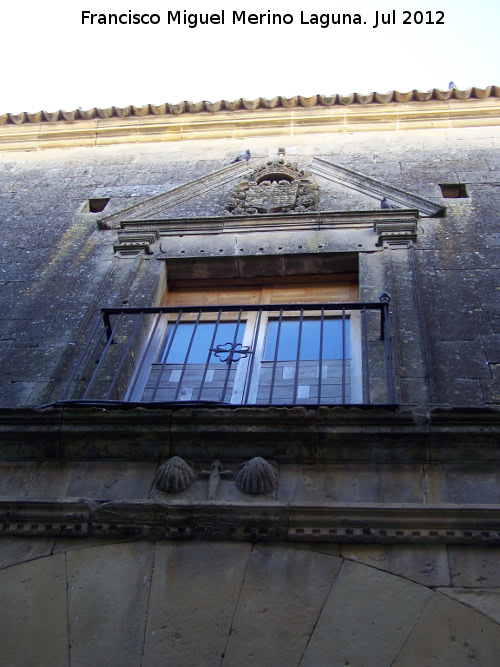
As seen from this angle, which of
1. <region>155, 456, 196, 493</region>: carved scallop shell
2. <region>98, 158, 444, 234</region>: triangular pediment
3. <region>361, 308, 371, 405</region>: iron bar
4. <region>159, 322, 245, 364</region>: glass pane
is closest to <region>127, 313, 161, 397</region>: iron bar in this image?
<region>159, 322, 245, 364</region>: glass pane

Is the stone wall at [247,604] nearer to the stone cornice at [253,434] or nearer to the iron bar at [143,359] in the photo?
the stone cornice at [253,434]

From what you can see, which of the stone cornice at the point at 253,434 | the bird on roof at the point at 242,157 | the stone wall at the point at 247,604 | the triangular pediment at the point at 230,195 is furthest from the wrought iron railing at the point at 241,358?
the bird on roof at the point at 242,157

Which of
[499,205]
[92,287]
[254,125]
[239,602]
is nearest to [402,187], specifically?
[499,205]

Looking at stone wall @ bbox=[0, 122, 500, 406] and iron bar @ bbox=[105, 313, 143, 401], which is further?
stone wall @ bbox=[0, 122, 500, 406]

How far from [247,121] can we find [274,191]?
4.93 feet

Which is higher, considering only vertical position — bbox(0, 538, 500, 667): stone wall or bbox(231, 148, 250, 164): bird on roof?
bbox(231, 148, 250, 164): bird on roof

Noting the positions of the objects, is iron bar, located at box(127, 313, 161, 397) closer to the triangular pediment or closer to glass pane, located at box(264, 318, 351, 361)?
glass pane, located at box(264, 318, 351, 361)

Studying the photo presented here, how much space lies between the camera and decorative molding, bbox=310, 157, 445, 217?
257 inches

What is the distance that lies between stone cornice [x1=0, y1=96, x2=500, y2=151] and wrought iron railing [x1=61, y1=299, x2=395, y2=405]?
2.98 meters

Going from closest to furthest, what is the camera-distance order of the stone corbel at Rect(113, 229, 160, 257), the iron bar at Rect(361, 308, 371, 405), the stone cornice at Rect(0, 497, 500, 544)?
the stone cornice at Rect(0, 497, 500, 544), the iron bar at Rect(361, 308, 371, 405), the stone corbel at Rect(113, 229, 160, 257)

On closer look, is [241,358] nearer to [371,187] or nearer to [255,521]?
[255,521]

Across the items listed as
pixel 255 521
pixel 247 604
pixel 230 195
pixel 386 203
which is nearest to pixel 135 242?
pixel 230 195

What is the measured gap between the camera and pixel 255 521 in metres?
3.62

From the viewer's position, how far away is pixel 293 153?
25.3 ft
